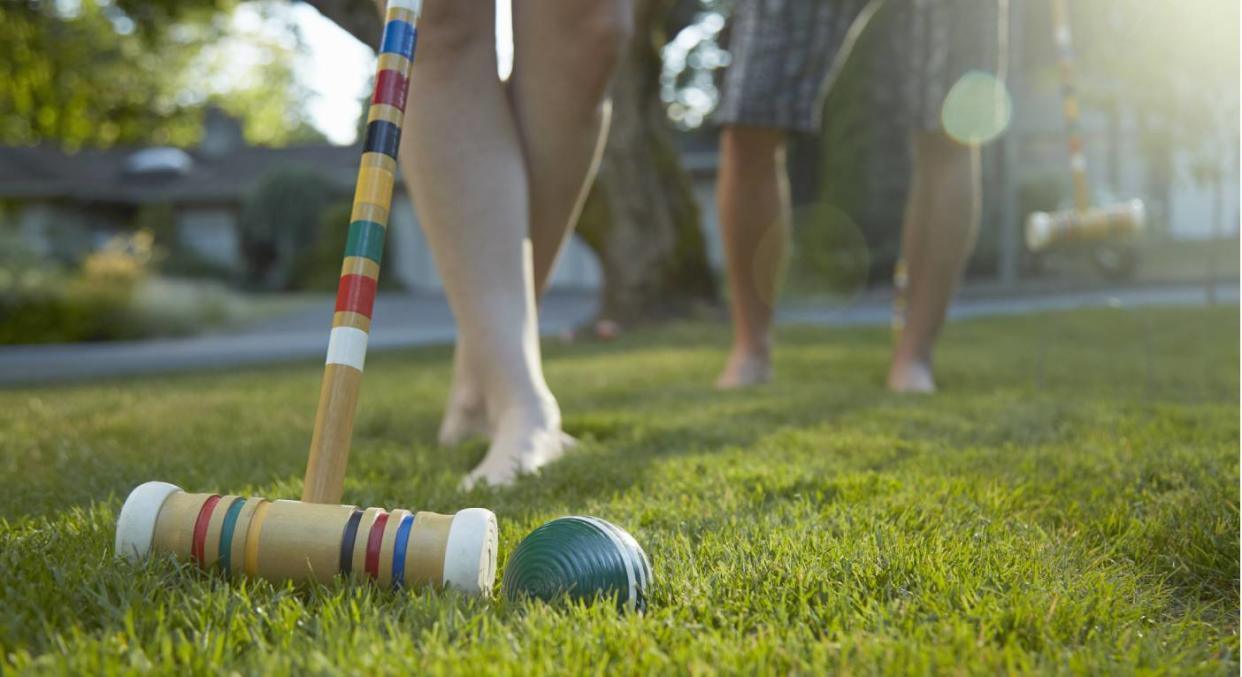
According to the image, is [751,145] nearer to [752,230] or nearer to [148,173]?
[752,230]

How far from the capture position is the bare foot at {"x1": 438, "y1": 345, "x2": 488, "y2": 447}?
2295 millimetres

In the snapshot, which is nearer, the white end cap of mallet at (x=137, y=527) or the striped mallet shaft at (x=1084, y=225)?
the white end cap of mallet at (x=137, y=527)

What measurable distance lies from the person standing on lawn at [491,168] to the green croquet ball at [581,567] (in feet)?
2.45

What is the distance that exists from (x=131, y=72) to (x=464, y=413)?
19763mm

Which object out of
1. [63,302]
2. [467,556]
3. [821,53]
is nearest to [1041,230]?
[821,53]

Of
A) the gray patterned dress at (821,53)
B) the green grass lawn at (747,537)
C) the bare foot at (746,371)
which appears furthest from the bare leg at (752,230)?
the green grass lawn at (747,537)

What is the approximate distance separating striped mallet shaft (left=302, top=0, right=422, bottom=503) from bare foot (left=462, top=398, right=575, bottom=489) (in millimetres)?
450

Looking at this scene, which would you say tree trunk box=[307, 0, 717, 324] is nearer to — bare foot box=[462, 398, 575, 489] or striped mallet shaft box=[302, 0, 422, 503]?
bare foot box=[462, 398, 575, 489]

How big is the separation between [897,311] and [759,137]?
211 cm

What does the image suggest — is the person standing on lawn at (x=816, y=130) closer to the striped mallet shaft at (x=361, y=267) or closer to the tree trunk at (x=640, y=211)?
the striped mallet shaft at (x=361, y=267)

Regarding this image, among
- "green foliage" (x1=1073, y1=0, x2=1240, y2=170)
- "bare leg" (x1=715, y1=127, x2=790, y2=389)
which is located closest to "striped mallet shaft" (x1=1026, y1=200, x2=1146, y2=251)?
"bare leg" (x1=715, y1=127, x2=790, y2=389)

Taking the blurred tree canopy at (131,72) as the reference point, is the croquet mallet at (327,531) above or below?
below

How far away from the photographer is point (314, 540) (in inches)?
44.8

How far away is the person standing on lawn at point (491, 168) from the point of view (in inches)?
77.9
